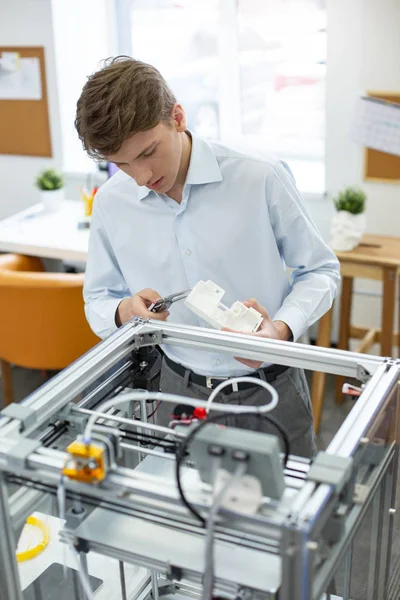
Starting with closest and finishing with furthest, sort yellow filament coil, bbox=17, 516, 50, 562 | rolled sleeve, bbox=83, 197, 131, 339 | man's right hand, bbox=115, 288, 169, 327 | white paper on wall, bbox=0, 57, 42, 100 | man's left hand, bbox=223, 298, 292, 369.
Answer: yellow filament coil, bbox=17, 516, 50, 562 < man's left hand, bbox=223, 298, 292, 369 < man's right hand, bbox=115, 288, 169, 327 < rolled sleeve, bbox=83, 197, 131, 339 < white paper on wall, bbox=0, 57, 42, 100

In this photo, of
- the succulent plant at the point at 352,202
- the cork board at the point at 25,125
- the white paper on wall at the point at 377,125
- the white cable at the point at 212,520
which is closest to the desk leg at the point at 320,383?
the succulent plant at the point at 352,202

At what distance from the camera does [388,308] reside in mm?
3100

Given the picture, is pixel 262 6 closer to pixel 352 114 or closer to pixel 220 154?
pixel 352 114

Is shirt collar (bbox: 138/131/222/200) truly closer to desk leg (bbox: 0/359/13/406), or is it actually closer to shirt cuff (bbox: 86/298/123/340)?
shirt cuff (bbox: 86/298/123/340)

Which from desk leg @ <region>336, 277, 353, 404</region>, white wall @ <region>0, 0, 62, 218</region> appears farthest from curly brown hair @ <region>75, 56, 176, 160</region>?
white wall @ <region>0, 0, 62, 218</region>

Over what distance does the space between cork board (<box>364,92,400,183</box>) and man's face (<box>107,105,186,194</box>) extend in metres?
2.03

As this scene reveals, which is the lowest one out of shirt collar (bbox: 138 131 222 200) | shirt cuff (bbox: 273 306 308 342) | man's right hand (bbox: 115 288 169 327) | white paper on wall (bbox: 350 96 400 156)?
shirt cuff (bbox: 273 306 308 342)

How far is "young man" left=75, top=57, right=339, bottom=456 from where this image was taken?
1.58 m

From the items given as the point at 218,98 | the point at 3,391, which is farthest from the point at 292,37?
the point at 3,391

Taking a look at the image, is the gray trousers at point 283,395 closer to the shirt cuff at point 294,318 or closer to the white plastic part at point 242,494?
the shirt cuff at point 294,318

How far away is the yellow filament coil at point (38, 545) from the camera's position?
3.80 ft

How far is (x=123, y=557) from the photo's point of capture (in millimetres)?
1026

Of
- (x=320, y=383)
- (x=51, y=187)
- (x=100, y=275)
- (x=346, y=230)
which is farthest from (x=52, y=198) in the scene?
(x=100, y=275)

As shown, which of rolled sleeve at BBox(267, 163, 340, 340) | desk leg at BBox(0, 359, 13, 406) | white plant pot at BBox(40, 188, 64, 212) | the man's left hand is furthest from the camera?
white plant pot at BBox(40, 188, 64, 212)
